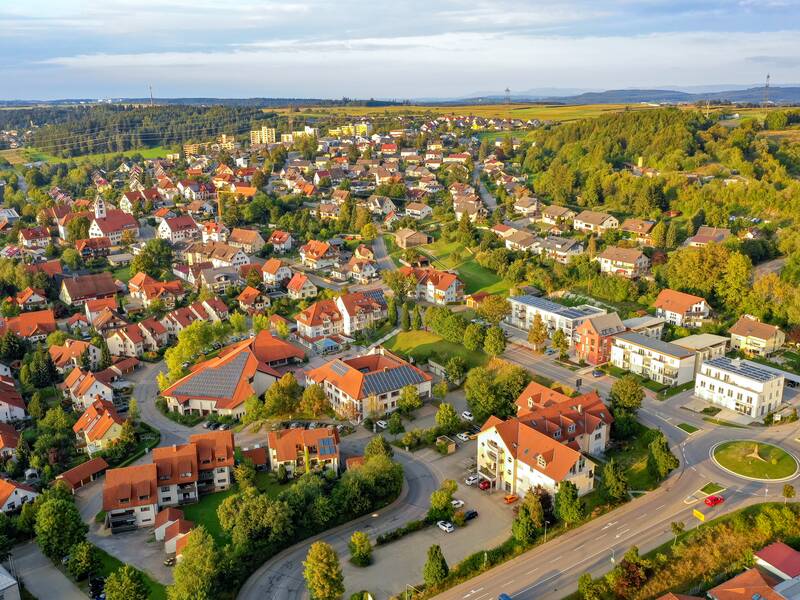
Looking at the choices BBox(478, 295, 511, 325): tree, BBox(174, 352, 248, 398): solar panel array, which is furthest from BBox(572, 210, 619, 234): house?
BBox(174, 352, 248, 398): solar panel array

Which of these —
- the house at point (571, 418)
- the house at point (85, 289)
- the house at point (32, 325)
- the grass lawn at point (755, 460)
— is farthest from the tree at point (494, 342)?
the house at point (85, 289)

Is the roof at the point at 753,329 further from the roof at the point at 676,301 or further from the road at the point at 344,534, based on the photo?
the road at the point at 344,534

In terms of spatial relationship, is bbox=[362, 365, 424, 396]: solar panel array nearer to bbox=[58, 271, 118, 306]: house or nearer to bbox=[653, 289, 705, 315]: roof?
bbox=[653, 289, 705, 315]: roof

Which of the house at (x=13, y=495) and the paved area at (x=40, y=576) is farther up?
the house at (x=13, y=495)

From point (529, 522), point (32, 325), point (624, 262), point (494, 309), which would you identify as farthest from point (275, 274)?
point (529, 522)

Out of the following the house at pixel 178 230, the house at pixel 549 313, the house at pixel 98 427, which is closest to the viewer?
the house at pixel 98 427

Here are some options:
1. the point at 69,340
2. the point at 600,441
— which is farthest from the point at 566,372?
the point at 69,340
